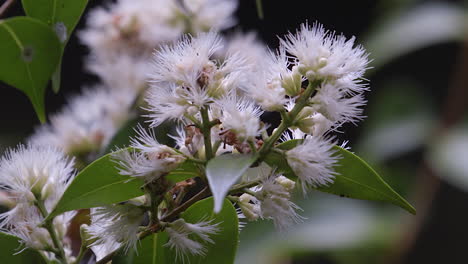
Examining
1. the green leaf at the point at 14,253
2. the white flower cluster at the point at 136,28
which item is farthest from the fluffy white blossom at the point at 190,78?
the white flower cluster at the point at 136,28

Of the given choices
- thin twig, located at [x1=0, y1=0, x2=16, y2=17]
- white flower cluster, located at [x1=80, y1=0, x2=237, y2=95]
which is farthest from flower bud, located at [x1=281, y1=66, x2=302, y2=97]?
white flower cluster, located at [x1=80, y1=0, x2=237, y2=95]

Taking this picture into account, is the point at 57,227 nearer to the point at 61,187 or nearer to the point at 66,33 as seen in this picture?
the point at 61,187

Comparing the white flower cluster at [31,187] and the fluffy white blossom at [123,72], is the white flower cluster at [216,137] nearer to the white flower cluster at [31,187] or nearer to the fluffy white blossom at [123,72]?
the white flower cluster at [31,187]

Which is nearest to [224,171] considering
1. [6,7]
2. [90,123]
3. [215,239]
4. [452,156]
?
[215,239]

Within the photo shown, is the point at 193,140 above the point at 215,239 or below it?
above

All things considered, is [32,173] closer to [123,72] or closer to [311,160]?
[311,160]

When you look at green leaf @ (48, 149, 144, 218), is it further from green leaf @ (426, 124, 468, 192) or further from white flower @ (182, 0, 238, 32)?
green leaf @ (426, 124, 468, 192)
